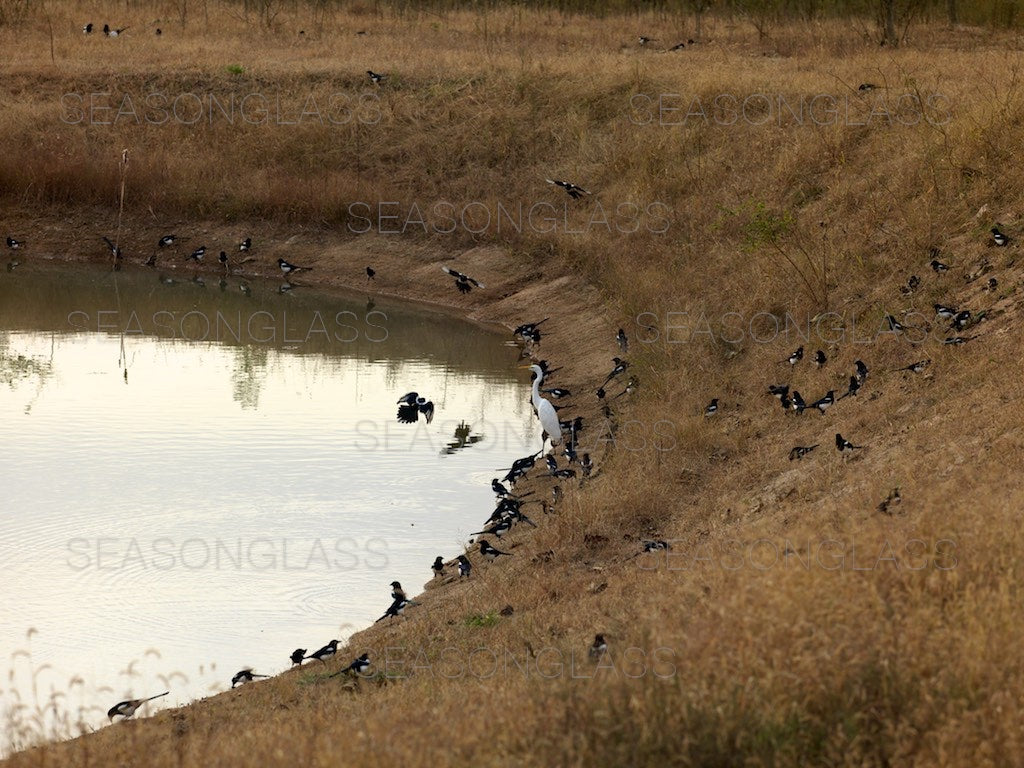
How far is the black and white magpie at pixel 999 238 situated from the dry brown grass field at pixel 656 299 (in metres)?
0.30

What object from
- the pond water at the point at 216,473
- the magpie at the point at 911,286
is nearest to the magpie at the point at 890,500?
the pond water at the point at 216,473

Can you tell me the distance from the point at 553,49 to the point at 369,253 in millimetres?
11765

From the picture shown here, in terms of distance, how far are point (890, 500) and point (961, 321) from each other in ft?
21.3

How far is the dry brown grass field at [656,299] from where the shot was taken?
25.7ft

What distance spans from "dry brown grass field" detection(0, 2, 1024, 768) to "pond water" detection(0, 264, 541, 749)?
1.36 metres

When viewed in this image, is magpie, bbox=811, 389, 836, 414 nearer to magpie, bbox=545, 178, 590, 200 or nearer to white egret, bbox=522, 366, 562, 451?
white egret, bbox=522, 366, 562, 451

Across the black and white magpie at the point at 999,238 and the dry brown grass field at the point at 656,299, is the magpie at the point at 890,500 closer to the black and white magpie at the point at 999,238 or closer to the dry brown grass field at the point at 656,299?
the dry brown grass field at the point at 656,299

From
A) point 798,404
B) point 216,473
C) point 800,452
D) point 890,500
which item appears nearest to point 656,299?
point 798,404

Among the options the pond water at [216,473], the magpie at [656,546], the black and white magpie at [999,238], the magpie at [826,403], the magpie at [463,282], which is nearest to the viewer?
the magpie at [656,546]

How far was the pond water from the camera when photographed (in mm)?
13375

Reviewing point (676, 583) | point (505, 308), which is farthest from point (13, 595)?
point (505, 308)

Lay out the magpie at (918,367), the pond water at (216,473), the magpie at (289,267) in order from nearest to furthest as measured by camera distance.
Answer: the pond water at (216,473), the magpie at (918,367), the magpie at (289,267)

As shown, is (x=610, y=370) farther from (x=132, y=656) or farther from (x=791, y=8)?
(x=791, y=8)

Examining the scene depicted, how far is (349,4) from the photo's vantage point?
5044 centimetres
